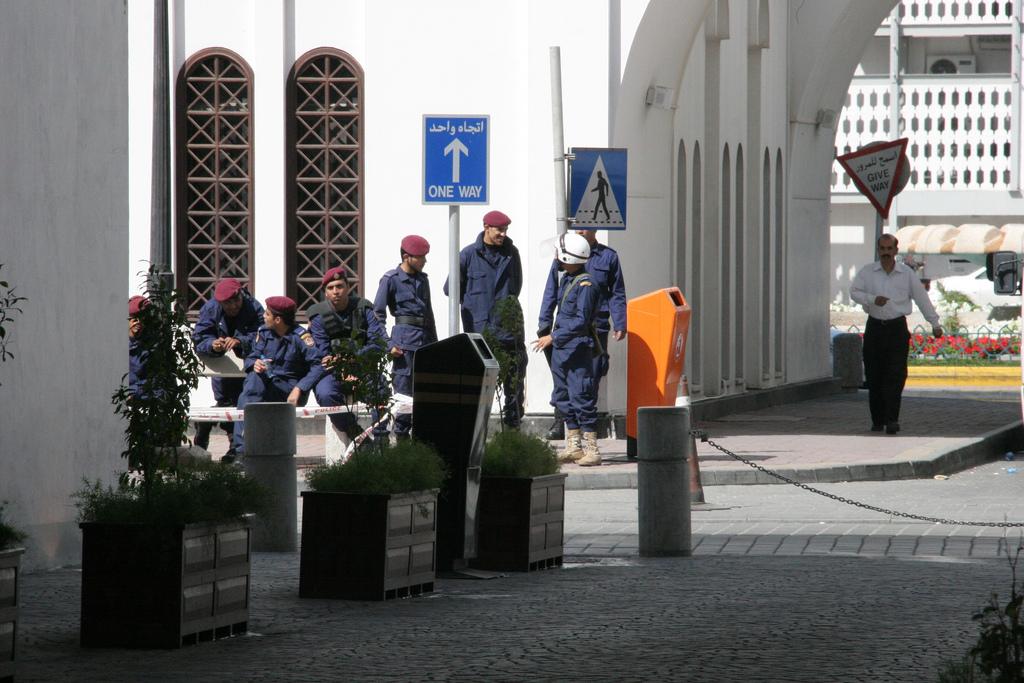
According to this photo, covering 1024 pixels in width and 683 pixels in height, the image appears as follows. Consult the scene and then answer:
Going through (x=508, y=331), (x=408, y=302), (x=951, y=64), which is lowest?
(x=508, y=331)

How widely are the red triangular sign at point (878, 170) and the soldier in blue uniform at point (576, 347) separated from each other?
6.91 meters

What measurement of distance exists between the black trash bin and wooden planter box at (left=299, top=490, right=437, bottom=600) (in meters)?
0.71

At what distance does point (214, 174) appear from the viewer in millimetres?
19719

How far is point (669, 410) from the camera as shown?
1118 cm

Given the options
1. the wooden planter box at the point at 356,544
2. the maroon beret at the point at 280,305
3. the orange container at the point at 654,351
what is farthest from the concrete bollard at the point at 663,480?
the maroon beret at the point at 280,305

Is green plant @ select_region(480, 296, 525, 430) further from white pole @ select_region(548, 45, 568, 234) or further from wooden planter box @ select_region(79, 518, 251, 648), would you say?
white pole @ select_region(548, 45, 568, 234)

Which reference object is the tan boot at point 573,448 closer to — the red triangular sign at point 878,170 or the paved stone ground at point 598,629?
the paved stone ground at point 598,629

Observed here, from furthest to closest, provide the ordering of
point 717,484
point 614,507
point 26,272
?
1. point 717,484
2. point 614,507
3. point 26,272

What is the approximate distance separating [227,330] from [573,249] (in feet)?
9.50

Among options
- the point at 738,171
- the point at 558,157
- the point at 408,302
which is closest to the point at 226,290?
the point at 408,302

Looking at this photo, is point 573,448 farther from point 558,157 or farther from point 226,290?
point 226,290

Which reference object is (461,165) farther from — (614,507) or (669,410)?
(669,410)

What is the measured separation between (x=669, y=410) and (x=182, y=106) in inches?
380

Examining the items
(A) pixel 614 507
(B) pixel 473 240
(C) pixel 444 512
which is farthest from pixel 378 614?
(B) pixel 473 240
